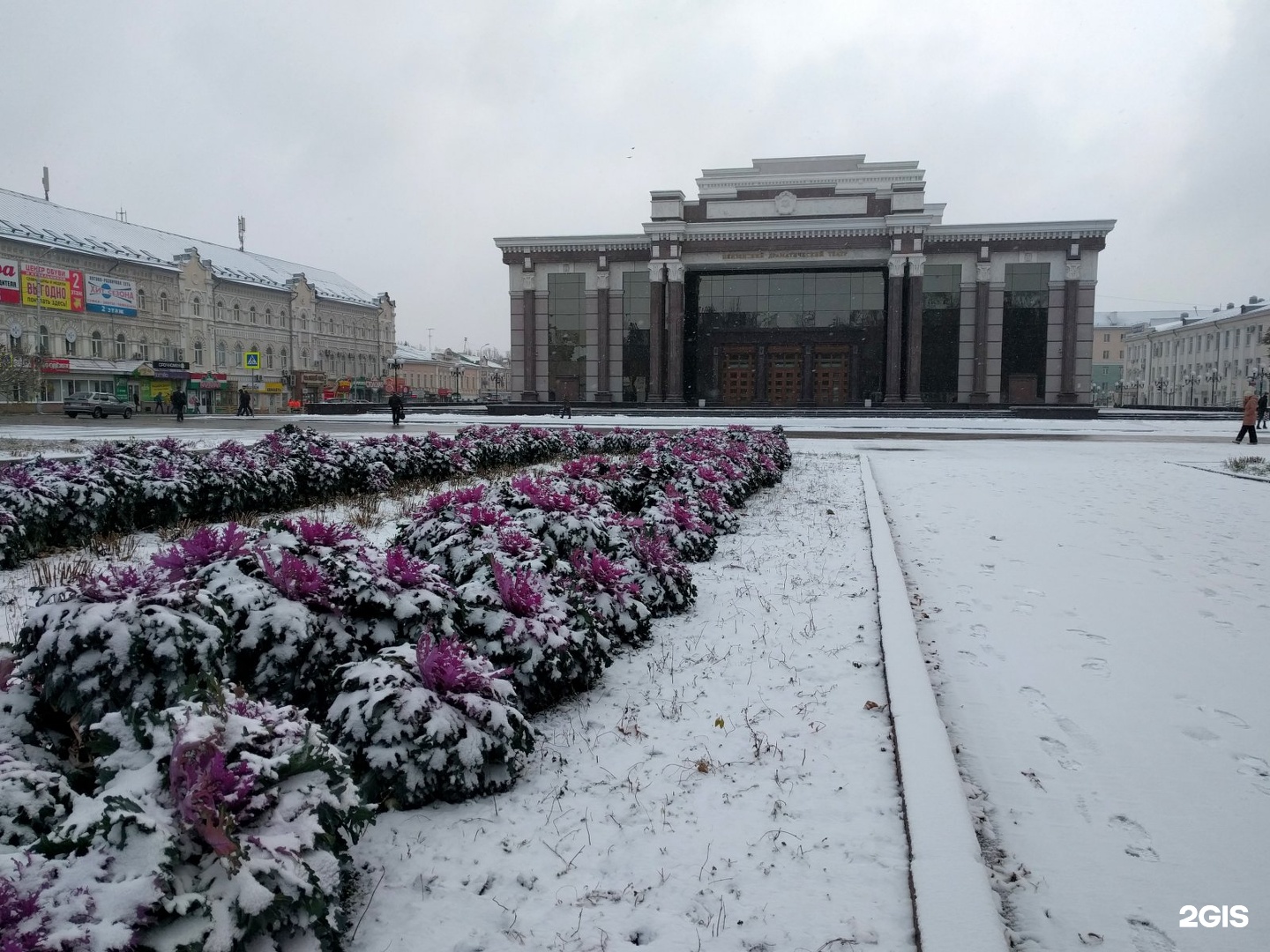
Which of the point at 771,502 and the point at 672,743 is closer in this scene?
the point at 672,743

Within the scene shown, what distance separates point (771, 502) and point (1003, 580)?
434 centimetres

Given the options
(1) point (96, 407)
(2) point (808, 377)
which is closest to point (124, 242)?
(1) point (96, 407)

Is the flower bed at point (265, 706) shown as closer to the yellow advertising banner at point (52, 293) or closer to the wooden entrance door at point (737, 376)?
the wooden entrance door at point (737, 376)

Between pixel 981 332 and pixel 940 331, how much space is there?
203 cm

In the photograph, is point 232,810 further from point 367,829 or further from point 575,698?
point 575,698

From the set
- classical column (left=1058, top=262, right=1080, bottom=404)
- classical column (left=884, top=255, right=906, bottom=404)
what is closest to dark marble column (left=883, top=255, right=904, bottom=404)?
classical column (left=884, top=255, right=906, bottom=404)

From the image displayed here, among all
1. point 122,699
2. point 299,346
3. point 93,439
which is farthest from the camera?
point 299,346

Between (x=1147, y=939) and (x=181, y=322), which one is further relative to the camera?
(x=181, y=322)

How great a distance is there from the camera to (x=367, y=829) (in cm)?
294

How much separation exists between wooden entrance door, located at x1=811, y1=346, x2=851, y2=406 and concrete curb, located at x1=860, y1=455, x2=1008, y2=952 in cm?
4034

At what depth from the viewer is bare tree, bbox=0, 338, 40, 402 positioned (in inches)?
1735

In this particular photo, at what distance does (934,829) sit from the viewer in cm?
279

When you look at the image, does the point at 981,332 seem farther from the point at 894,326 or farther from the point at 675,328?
the point at 675,328

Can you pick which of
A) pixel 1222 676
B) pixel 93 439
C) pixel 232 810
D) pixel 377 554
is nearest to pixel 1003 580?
pixel 1222 676
